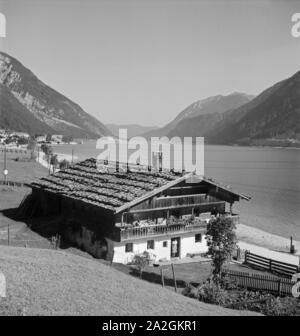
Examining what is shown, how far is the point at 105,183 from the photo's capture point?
1449 inches

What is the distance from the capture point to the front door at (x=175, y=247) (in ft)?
112

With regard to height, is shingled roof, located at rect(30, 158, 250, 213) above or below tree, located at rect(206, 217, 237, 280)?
above

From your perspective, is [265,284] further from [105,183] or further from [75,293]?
[105,183]

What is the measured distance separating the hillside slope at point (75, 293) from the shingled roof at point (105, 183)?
10893 millimetres

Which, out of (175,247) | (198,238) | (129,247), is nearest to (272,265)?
(198,238)

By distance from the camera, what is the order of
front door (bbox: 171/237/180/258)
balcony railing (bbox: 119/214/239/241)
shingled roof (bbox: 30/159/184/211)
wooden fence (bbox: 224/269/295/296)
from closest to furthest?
wooden fence (bbox: 224/269/295/296)
balcony railing (bbox: 119/214/239/241)
shingled roof (bbox: 30/159/184/211)
front door (bbox: 171/237/180/258)

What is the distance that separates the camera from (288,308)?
71.5ft

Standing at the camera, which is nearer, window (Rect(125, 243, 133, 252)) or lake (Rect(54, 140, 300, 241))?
window (Rect(125, 243, 133, 252))

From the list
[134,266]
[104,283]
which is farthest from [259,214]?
[104,283]

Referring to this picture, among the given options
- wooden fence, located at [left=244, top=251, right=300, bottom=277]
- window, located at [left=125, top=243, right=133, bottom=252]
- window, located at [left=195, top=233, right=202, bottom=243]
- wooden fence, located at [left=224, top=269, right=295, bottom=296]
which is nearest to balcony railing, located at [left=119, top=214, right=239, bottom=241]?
window, located at [left=195, top=233, right=202, bottom=243]

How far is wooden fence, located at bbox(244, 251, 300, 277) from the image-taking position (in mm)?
30161

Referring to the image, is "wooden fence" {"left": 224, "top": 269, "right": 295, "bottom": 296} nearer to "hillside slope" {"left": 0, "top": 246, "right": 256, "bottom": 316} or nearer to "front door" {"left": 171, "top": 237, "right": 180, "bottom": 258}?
"hillside slope" {"left": 0, "top": 246, "right": 256, "bottom": 316}

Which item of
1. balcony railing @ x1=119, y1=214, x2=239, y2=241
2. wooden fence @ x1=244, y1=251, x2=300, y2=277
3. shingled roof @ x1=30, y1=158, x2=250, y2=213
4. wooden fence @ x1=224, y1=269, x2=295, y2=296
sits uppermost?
shingled roof @ x1=30, y1=158, x2=250, y2=213
